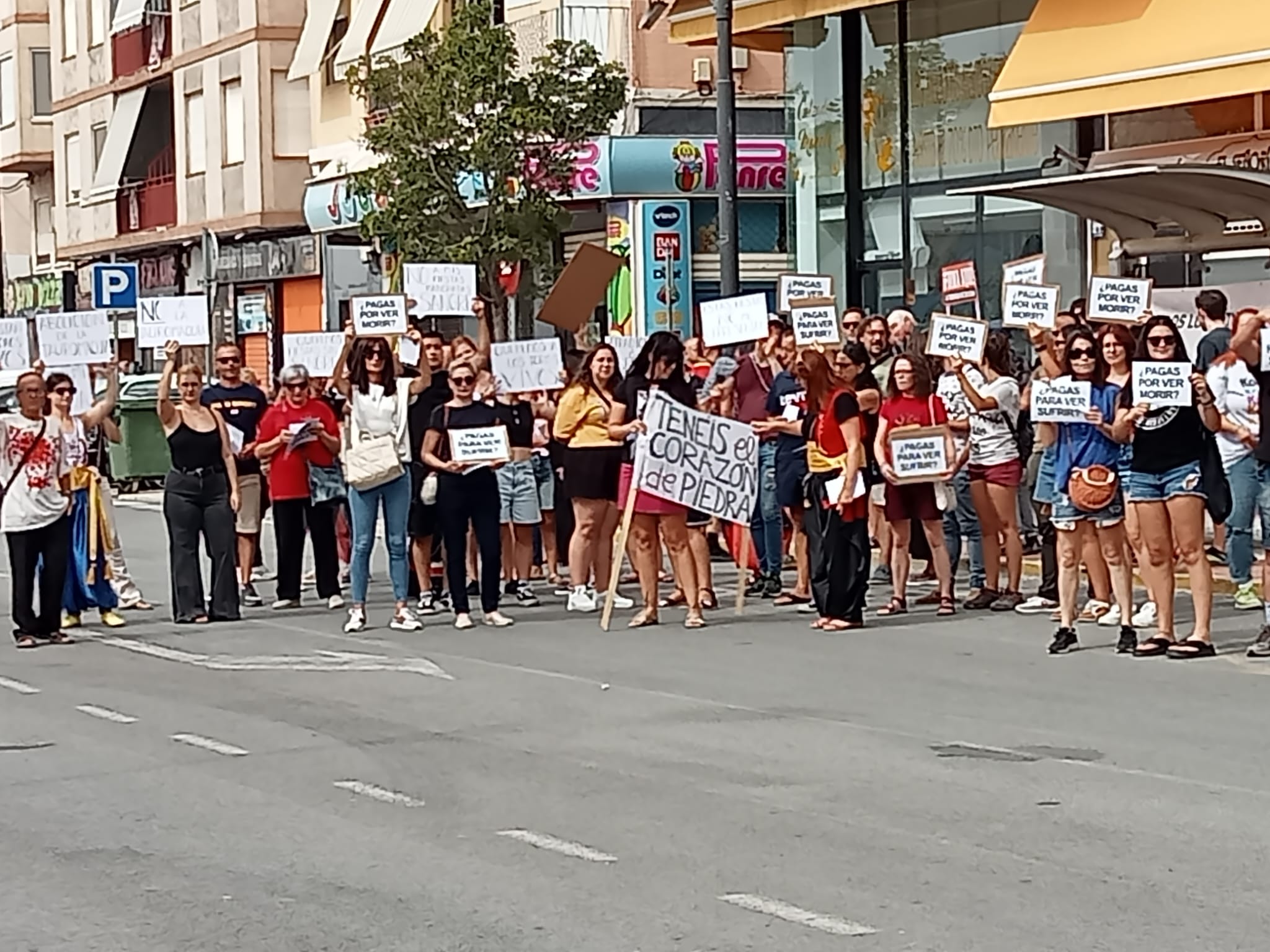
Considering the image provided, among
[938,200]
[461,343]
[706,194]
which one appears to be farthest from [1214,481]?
[706,194]

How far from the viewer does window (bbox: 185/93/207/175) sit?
1591 inches

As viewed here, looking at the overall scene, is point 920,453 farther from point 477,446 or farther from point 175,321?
point 175,321

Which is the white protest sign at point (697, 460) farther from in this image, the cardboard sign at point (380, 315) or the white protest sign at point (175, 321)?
the white protest sign at point (175, 321)

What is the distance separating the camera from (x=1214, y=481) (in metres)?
12.3

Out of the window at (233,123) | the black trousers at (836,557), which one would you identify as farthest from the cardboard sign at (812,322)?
the window at (233,123)

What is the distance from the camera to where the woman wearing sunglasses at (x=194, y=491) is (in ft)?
47.9

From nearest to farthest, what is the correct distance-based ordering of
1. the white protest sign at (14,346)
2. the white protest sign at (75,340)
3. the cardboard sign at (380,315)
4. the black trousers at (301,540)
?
the black trousers at (301,540) → the cardboard sign at (380,315) → the white protest sign at (75,340) → the white protest sign at (14,346)

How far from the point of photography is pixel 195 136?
40.9 metres

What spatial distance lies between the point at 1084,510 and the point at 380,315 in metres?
5.87

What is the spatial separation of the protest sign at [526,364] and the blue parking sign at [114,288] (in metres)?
10.5

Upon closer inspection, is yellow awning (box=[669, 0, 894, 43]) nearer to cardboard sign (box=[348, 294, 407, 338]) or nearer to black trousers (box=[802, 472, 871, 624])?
cardboard sign (box=[348, 294, 407, 338])

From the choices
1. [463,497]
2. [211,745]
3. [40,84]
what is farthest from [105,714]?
[40,84]

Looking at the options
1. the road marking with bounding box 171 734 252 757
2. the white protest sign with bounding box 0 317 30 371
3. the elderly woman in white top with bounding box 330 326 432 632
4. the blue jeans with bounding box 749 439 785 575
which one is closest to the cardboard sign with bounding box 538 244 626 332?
the blue jeans with bounding box 749 439 785 575

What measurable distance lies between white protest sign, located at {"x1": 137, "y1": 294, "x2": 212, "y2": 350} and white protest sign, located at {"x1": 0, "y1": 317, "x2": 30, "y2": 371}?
93 centimetres
